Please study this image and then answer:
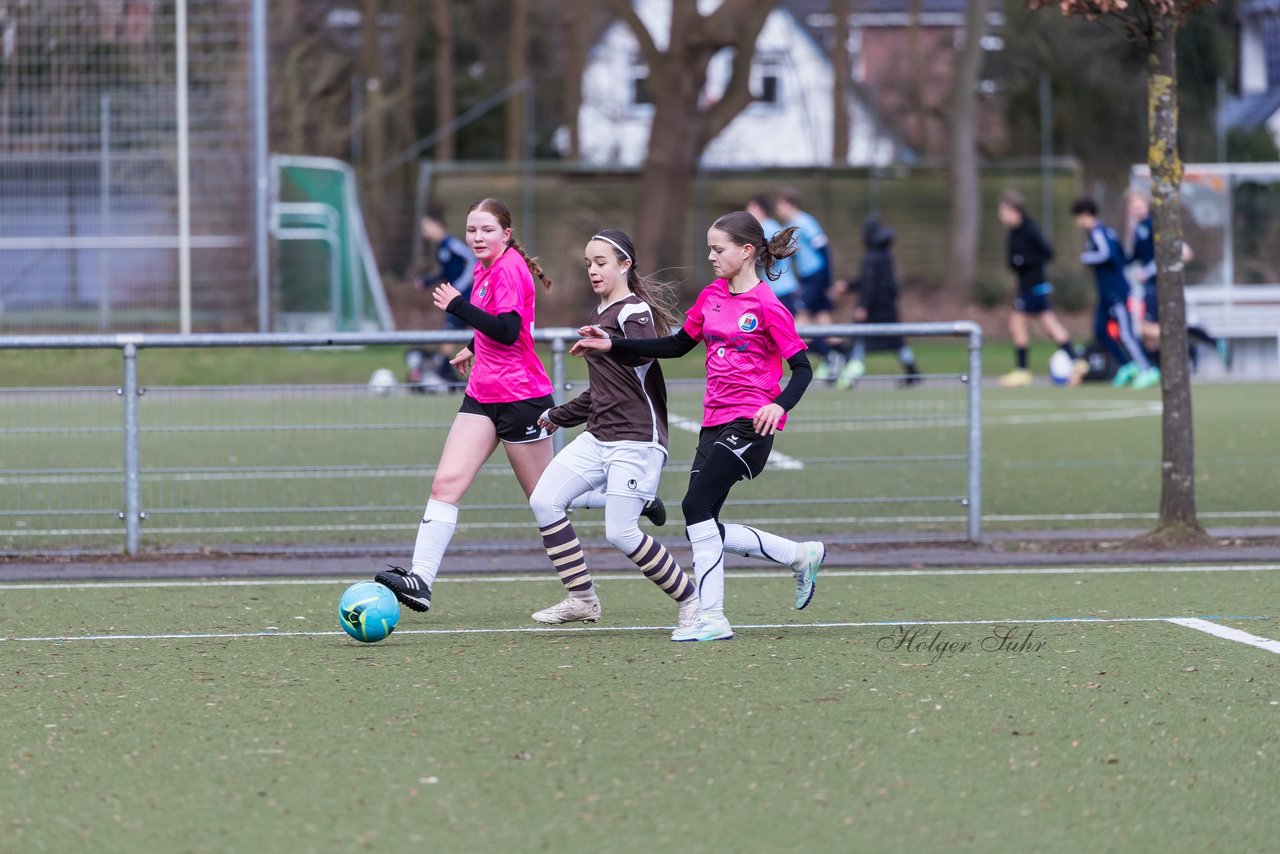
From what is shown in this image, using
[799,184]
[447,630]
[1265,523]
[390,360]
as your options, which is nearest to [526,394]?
[447,630]

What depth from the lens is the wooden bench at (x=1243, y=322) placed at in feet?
85.4

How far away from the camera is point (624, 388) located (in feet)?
25.7

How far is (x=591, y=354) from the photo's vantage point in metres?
7.79

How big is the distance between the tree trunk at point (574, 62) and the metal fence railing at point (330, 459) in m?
31.7

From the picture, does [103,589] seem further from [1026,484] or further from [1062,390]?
[1062,390]

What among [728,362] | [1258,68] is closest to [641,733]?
[728,362]

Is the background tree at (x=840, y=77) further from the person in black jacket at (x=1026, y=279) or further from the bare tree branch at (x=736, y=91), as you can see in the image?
the person in black jacket at (x=1026, y=279)

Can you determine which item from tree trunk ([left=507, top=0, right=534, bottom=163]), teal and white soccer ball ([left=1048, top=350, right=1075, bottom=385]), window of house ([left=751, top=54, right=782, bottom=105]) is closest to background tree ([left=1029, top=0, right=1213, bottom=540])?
teal and white soccer ball ([left=1048, top=350, right=1075, bottom=385])

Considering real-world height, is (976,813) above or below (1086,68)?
below

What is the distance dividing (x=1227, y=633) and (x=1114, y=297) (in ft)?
46.9

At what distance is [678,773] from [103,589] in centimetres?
480

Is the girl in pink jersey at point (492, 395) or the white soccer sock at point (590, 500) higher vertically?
the girl in pink jersey at point (492, 395)

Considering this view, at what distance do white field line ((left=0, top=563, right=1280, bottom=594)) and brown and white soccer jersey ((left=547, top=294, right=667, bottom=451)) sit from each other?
210cm

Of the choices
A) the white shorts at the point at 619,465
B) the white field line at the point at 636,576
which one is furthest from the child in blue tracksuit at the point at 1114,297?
the white shorts at the point at 619,465
